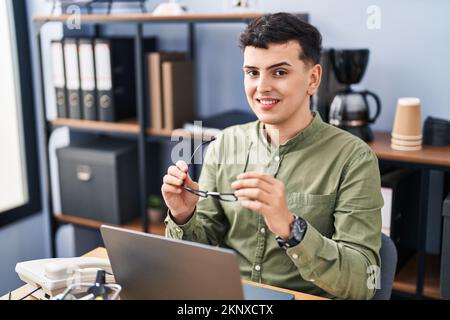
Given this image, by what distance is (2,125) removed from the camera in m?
2.84

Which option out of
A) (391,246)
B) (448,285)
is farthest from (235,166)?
(448,285)

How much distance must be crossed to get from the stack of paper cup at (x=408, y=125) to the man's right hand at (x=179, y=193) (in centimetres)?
91

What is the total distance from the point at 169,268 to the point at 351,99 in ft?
4.09

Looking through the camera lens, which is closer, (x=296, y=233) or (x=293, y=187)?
(x=296, y=233)

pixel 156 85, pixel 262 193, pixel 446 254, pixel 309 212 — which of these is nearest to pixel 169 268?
pixel 262 193

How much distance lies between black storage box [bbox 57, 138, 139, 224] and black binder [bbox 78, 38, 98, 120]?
7.5 inches

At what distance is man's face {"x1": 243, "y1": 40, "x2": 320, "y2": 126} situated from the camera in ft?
4.55

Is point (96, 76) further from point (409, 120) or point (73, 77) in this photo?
point (409, 120)

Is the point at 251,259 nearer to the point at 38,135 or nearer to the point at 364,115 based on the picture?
the point at 364,115

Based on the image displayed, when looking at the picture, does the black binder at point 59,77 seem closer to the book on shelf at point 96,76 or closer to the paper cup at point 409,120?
the book on shelf at point 96,76

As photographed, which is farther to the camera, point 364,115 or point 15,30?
point 15,30

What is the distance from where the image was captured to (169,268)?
97 centimetres

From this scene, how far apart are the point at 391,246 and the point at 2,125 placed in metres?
2.17

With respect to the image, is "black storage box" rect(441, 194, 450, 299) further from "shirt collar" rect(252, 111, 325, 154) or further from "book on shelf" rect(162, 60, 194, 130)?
"book on shelf" rect(162, 60, 194, 130)
